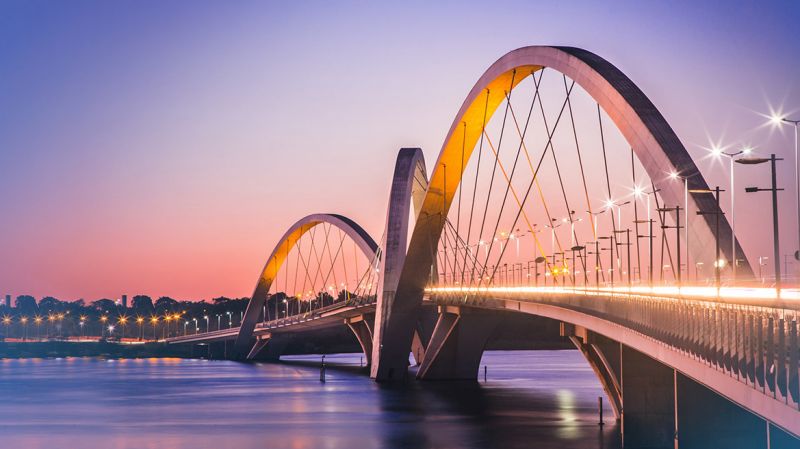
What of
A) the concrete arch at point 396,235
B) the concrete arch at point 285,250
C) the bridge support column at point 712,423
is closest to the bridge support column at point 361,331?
the concrete arch at point 285,250

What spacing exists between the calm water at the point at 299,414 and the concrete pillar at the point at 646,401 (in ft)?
7.46

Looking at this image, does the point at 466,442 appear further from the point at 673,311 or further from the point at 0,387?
the point at 0,387

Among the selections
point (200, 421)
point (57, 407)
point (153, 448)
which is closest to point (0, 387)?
point (57, 407)

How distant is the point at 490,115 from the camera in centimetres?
7188

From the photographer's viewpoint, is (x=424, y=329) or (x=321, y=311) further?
(x=321, y=311)

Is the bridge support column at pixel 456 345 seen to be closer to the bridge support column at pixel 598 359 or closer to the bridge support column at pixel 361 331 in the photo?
the bridge support column at pixel 361 331

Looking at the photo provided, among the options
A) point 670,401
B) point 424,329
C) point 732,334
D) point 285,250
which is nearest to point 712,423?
point 670,401

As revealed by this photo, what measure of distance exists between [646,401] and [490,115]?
30.2 metres

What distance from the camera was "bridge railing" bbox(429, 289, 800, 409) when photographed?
19.6 meters

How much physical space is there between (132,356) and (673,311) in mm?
173351

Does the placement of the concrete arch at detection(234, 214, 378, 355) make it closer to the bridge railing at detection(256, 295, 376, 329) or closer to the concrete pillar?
the bridge railing at detection(256, 295, 376, 329)

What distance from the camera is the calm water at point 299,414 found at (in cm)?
5403

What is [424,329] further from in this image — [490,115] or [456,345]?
[490,115]

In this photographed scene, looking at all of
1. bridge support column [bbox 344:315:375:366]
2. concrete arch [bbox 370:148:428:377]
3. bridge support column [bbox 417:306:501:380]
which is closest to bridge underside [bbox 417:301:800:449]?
concrete arch [bbox 370:148:428:377]
